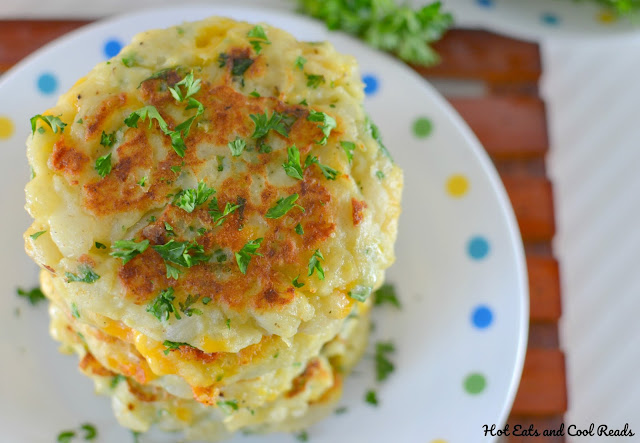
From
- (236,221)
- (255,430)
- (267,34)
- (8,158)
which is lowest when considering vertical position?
(255,430)

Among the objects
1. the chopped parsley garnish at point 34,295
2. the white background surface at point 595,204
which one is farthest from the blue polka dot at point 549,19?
the chopped parsley garnish at point 34,295

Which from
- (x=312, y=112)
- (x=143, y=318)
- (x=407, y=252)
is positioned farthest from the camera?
(x=407, y=252)

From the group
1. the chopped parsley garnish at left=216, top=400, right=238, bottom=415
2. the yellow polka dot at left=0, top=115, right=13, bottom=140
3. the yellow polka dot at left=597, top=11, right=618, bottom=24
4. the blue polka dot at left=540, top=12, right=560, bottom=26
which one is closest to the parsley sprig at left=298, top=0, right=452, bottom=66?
the blue polka dot at left=540, top=12, right=560, bottom=26

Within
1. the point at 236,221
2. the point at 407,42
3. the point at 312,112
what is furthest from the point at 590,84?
the point at 236,221

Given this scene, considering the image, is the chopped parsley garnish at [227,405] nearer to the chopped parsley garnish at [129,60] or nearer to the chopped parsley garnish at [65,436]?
the chopped parsley garnish at [65,436]

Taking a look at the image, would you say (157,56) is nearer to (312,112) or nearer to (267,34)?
(267,34)

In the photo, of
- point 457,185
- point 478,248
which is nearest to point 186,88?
point 457,185

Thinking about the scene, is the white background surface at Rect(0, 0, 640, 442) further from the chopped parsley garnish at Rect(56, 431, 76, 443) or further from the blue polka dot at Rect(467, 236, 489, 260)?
the chopped parsley garnish at Rect(56, 431, 76, 443)
